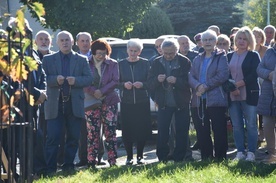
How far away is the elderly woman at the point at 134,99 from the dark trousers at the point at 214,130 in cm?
99

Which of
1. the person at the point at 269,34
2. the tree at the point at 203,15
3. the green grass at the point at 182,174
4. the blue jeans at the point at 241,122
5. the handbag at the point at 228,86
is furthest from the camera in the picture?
the tree at the point at 203,15

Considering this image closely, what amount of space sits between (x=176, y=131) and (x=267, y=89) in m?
1.54

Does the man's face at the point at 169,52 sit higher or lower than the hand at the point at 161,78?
higher

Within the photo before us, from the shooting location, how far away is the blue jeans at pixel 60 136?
9.84 metres

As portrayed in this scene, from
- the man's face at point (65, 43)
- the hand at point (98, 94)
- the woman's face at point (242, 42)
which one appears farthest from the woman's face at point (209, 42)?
the man's face at point (65, 43)

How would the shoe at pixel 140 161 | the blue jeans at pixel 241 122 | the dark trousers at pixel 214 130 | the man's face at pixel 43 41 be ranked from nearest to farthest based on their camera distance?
the dark trousers at pixel 214 130 < the blue jeans at pixel 241 122 < the man's face at pixel 43 41 < the shoe at pixel 140 161

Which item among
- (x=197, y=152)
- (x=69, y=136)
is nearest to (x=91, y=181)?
(x=69, y=136)

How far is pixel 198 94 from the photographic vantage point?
10219 mm

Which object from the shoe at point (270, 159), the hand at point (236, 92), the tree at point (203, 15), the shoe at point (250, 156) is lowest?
the shoe at point (270, 159)

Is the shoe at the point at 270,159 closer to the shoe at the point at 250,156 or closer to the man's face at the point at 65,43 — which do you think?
the shoe at the point at 250,156

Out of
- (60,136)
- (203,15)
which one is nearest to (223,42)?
(60,136)

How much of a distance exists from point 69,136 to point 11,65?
5.56 metres

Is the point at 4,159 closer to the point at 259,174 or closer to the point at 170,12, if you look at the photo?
the point at 259,174

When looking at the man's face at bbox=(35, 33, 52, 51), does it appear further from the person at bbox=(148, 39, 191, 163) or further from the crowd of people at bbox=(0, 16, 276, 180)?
the person at bbox=(148, 39, 191, 163)
